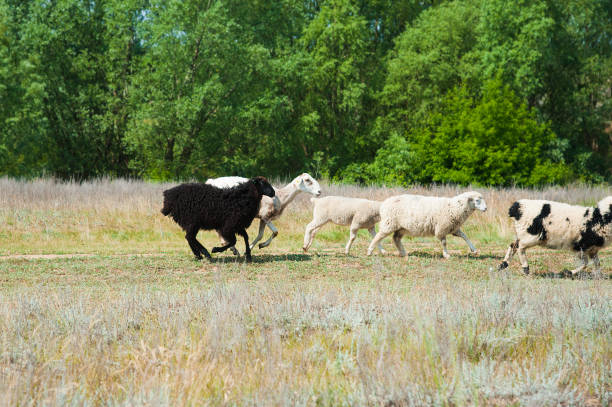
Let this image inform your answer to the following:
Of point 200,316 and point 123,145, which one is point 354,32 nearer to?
point 123,145

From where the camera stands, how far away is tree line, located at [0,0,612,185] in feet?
128

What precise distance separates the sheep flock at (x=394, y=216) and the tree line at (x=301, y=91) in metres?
23.0

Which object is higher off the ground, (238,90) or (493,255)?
(238,90)

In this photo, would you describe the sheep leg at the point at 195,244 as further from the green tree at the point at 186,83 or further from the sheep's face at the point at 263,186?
the green tree at the point at 186,83

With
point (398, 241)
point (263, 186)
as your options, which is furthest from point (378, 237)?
point (263, 186)

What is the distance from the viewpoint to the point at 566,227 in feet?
42.4

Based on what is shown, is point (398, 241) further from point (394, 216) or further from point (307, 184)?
point (307, 184)

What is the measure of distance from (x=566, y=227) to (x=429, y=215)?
3.39 meters

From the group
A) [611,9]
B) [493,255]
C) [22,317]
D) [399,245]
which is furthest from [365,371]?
[611,9]

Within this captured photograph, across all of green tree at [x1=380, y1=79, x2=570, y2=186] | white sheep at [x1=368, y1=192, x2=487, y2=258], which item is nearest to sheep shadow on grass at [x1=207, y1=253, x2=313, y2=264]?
white sheep at [x1=368, y1=192, x2=487, y2=258]

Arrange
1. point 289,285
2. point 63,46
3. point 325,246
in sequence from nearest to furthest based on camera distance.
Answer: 1. point 289,285
2. point 325,246
3. point 63,46

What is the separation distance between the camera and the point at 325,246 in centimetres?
1847

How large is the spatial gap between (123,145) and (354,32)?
17.9 metres

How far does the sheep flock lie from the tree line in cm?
2300
